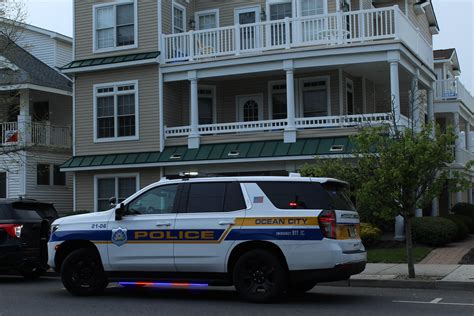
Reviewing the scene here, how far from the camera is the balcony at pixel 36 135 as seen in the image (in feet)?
89.0

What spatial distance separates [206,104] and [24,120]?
7.88 meters

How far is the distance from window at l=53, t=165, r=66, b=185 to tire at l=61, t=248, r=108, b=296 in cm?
1847

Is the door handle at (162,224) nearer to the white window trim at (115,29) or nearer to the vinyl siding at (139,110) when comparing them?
the vinyl siding at (139,110)

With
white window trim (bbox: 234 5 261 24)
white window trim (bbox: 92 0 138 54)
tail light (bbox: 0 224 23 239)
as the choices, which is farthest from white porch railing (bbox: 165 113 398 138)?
tail light (bbox: 0 224 23 239)

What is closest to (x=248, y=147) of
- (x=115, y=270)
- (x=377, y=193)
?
(x=377, y=193)

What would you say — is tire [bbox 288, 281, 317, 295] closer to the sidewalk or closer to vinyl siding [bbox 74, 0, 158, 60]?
the sidewalk

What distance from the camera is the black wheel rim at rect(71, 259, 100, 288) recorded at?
1143cm

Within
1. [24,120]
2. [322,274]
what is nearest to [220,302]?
[322,274]

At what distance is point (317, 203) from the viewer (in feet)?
33.8

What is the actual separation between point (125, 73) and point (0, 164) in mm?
7685

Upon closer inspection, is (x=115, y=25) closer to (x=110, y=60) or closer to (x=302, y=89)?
(x=110, y=60)

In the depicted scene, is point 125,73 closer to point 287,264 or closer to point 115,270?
point 115,270

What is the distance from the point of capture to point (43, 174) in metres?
28.8

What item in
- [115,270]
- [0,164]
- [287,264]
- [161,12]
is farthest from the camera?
[0,164]
